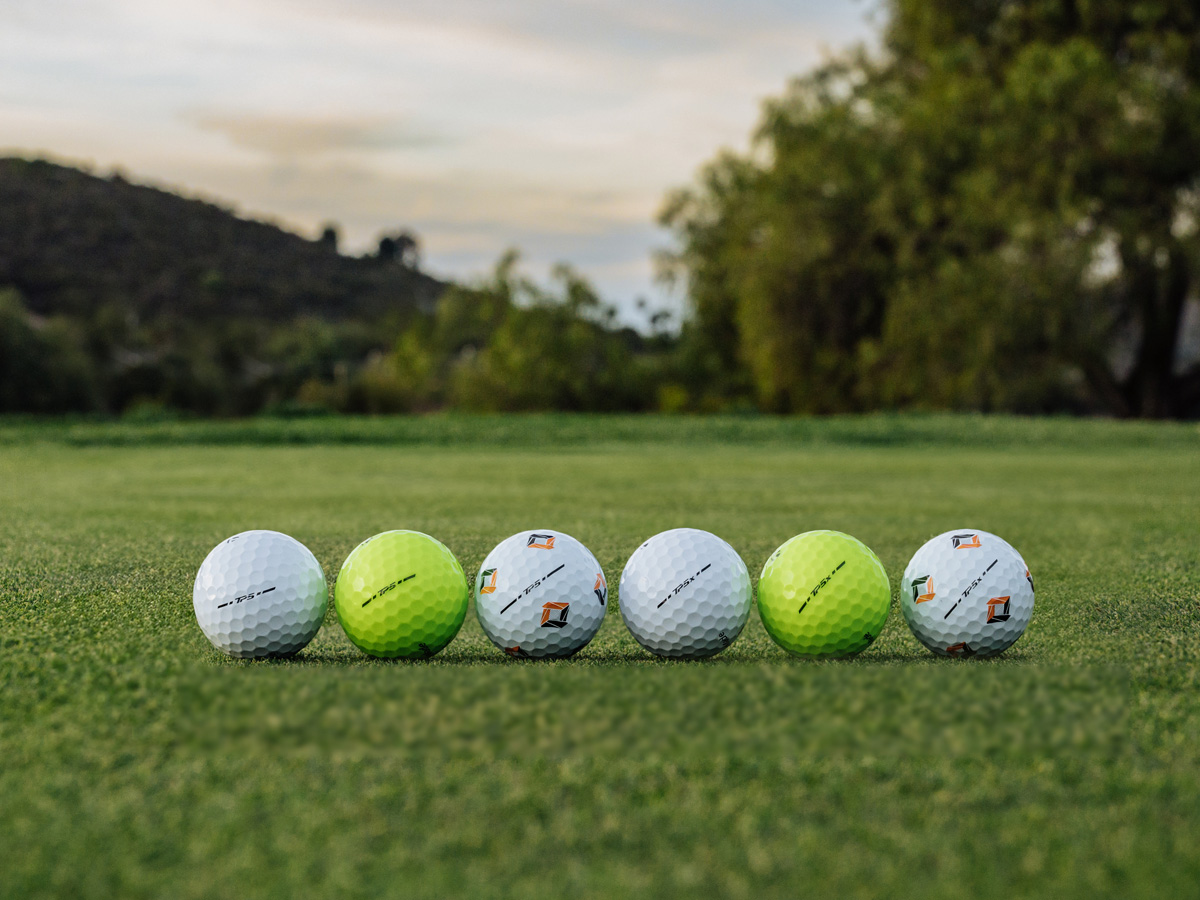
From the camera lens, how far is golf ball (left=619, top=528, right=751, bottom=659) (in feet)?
11.5

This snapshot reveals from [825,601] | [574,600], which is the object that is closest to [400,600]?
[574,600]

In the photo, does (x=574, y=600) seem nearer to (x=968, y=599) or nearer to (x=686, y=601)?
(x=686, y=601)

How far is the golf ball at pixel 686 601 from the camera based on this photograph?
3.51 m

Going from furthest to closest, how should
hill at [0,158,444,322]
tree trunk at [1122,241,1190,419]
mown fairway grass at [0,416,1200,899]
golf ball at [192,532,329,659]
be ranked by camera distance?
hill at [0,158,444,322] < tree trunk at [1122,241,1190,419] < golf ball at [192,532,329,659] < mown fairway grass at [0,416,1200,899]

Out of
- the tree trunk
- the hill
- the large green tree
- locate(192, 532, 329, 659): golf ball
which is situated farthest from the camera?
the hill

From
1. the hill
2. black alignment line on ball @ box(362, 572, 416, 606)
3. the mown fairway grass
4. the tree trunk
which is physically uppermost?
the hill

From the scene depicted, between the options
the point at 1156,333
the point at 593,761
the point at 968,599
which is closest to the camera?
the point at 593,761

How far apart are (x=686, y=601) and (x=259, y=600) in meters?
1.42

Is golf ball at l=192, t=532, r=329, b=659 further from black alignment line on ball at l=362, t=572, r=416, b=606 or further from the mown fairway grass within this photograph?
black alignment line on ball at l=362, t=572, r=416, b=606

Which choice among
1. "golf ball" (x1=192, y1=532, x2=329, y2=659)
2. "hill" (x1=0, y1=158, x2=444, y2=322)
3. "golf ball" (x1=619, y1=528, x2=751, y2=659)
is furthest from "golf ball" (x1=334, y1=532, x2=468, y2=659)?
"hill" (x1=0, y1=158, x2=444, y2=322)

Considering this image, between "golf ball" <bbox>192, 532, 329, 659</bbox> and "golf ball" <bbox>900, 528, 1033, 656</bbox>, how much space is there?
212 centimetres

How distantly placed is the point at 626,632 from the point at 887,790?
6.75ft

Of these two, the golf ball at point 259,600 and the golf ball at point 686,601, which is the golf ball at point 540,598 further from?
the golf ball at point 259,600

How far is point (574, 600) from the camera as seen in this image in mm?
3484
